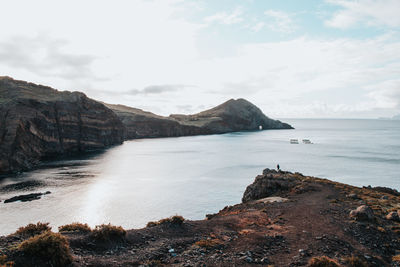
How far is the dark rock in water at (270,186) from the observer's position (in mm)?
42562

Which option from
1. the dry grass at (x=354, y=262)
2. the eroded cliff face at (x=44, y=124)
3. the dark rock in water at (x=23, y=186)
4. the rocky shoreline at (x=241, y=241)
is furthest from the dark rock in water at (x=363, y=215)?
the eroded cliff face at (x=44, y=124)

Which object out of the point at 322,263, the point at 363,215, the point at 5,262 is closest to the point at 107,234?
the point at 5,262

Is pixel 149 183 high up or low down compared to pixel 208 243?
down

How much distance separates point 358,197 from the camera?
34.8 m

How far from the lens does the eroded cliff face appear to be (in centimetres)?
8931

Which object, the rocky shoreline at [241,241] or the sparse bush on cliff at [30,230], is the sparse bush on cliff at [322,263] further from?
the sparse bush on cliff at [30,230]

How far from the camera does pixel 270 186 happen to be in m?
43.6

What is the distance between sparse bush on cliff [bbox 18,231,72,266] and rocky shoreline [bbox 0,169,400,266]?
49mm

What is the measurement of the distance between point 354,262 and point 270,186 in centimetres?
2674

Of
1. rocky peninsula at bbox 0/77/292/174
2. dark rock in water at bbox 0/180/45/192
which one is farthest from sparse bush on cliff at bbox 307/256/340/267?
rocky peninsula at bbox 0/77/292/174

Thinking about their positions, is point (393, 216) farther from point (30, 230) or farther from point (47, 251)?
point (30, 230)

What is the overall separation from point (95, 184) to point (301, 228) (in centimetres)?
6020

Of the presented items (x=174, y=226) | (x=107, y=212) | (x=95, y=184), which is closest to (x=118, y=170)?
(x=95, y=184)

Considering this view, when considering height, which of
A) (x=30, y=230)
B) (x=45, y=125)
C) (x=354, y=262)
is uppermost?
(x=45, y=125)
